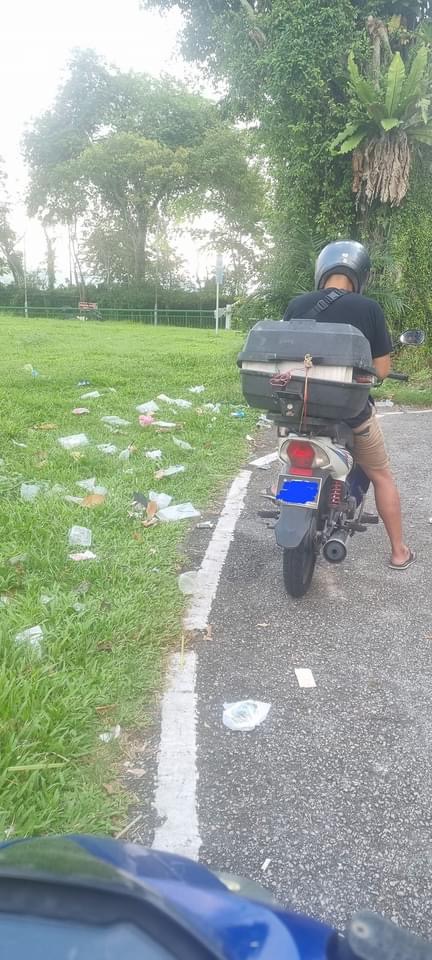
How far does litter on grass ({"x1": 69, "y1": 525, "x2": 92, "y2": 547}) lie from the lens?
13.0ft

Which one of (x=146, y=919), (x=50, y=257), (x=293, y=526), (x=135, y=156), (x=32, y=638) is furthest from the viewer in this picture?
(x=50, y=257)

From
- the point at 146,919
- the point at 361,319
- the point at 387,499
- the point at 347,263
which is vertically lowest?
the point at 387,499

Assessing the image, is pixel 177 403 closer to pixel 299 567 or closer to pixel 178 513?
pixel 178 513

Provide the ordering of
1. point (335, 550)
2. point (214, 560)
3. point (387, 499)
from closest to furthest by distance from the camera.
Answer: point (335, 550) < point (387, 499) < point (214, 560)

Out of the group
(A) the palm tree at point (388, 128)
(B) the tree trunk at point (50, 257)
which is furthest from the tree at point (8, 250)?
(A) the palm tree at point (388, 128)

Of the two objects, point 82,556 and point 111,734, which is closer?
point 111,734

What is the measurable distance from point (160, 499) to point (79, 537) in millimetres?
1044

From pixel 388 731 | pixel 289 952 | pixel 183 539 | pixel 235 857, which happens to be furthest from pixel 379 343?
pixel 289 952

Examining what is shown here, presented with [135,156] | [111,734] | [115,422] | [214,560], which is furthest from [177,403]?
[135,156]

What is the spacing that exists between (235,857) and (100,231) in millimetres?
48283

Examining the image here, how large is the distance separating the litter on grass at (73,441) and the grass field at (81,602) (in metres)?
0.08

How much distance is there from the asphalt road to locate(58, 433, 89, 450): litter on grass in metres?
2.61

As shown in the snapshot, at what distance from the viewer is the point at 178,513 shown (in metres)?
4.77

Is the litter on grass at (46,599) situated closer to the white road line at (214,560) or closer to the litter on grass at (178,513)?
the white road line at (214,560)
